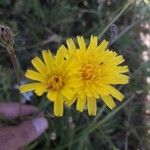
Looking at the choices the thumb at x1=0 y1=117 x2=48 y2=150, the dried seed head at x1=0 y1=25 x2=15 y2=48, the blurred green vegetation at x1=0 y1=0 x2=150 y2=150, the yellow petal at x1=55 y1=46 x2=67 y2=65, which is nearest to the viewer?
the dried seed head at x1=0 y1=25 x2=15 y2=48

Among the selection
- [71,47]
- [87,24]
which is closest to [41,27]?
[87,24]

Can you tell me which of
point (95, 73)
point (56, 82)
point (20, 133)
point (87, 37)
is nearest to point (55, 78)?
point (56, 82)

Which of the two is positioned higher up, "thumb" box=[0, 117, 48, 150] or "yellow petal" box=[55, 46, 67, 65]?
"yellow petal" box=[55, 46, 67, 65]

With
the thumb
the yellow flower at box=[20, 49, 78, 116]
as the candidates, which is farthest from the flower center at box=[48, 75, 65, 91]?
the thumb

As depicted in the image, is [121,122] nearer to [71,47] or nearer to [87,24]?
[87,24]

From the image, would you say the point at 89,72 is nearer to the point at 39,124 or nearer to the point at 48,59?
the point at 48,59

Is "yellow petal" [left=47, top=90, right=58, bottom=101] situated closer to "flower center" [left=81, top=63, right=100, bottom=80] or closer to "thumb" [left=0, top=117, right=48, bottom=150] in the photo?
"flower center" [left=81, top=63, right=100, bottom=80]

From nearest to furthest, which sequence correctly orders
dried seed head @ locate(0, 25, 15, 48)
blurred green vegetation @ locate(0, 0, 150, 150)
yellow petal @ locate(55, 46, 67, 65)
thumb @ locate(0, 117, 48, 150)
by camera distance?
1. dried seed head @ locate(0, 25, 15, 48)
2. yellow petal @ locate(55, 46, 67, 65)
3. thumb @ locate(0, 117, 48, 150)
4. blurred green vegetation @ locate(0, 0, 150, 150)

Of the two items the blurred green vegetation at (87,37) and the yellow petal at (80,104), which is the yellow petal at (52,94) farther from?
the blurred green vegetation at (87,37)
